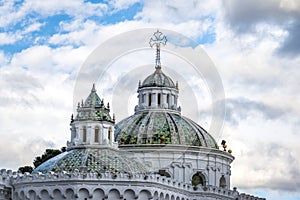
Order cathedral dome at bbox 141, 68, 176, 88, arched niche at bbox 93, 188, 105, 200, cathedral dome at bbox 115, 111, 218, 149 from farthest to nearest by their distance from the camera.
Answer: cathedral dome at bbox 141, 68, 176, 88
cathedral dome at bbox 115, 111, 218, 149
arched niche at bbox 93, 188, 105, 200

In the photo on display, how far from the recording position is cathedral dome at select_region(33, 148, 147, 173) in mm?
94750

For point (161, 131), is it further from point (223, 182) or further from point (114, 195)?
point (114, 195)

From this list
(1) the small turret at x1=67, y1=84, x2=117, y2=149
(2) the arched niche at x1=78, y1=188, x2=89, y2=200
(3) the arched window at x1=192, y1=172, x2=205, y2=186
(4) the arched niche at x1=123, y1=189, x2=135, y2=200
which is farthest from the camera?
(3) the arched window at x1=192, y1=172, x2=205, y2=186

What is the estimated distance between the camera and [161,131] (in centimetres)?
11775

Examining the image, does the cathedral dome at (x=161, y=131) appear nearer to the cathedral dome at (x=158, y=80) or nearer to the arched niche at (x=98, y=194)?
the cathedral dome at (x=158, y=80)

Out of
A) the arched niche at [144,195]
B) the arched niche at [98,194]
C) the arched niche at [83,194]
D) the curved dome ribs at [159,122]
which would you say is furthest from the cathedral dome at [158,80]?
the arched niche at [83,194]

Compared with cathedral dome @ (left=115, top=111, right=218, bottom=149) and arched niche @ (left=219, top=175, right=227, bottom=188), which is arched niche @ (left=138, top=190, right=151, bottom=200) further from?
arched niche @ (left=219, top=175, right=227, bottom=188)

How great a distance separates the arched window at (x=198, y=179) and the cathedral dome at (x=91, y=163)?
20660 mm

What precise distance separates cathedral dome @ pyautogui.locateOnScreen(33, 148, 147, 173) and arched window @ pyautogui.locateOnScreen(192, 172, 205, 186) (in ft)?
67.8

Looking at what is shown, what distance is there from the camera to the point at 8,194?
9744 cm

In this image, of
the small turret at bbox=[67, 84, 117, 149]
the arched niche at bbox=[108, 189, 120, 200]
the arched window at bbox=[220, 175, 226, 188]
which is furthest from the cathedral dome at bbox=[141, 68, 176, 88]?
the arched niche at bbox=[108, 189, 120, 200]

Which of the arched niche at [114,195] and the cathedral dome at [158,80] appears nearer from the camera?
the arched niche at [114,195]

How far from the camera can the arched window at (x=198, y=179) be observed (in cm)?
11869

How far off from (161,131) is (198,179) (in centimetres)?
908
